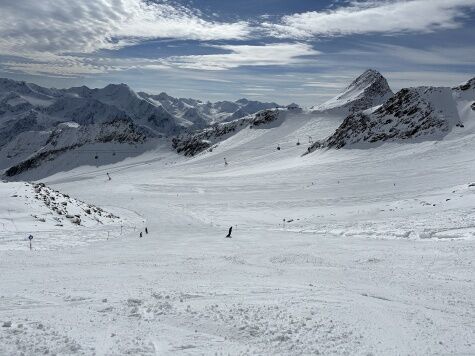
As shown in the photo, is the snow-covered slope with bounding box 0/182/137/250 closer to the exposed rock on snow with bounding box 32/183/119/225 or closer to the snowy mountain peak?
the exposed rock on snow with bounding box 32/183/119/225

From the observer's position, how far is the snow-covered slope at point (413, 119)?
85.4 meters

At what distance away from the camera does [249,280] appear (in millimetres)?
16906

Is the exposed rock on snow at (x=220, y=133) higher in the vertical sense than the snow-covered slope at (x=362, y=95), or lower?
lower

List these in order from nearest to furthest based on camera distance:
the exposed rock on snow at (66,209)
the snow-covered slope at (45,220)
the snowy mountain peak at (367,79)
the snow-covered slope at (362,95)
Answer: the snow-covered slope at (45,220)
the exposed rock on snow at (66,209)
the snow-covered slope at (362,95)
the snowy mountain peak at (367,79)

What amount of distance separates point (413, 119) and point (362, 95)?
77.4 m

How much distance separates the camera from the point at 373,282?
54.7ft

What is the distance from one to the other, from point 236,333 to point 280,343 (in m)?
1.26

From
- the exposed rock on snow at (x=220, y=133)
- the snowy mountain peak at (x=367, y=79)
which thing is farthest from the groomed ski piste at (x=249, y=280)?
the snowy mountain peak at (x=367, y=79)

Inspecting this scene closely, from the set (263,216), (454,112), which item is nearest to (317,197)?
(263,216)

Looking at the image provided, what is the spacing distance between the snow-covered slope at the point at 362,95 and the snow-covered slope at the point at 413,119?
167 ft

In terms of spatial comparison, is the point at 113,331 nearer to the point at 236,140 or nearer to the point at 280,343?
the point at 280,343

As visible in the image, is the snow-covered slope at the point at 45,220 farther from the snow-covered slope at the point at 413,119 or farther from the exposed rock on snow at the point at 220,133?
the exposed rock on snow at the point at 220,133

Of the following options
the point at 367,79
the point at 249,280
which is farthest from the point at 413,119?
the point at 367,79

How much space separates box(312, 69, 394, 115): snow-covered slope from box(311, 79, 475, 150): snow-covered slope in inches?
1998
